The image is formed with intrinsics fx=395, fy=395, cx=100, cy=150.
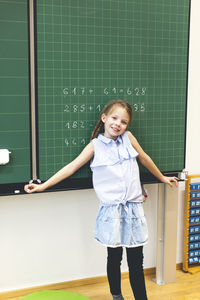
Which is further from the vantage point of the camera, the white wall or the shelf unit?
the shelf unit

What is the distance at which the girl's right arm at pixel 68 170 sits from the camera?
216 cm

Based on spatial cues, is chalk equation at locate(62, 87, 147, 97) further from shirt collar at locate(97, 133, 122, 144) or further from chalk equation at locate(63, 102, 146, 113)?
shirt collar at locate(97, 133, 122, 144)

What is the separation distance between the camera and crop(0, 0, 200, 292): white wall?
2.42 m

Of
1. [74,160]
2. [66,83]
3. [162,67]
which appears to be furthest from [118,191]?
[162,67]

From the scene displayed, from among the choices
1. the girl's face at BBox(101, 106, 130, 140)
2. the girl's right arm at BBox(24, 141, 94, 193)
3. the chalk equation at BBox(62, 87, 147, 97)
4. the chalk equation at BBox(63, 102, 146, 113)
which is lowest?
the girl's right arm at BBox(24, 141, 94, 193)

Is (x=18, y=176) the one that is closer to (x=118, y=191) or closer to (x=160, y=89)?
(x=118, y=191)

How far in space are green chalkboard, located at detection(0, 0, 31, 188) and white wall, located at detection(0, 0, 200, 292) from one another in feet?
1.03

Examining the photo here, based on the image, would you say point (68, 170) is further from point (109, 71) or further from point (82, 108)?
point (109, 71)

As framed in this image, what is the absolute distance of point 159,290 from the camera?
2605mm

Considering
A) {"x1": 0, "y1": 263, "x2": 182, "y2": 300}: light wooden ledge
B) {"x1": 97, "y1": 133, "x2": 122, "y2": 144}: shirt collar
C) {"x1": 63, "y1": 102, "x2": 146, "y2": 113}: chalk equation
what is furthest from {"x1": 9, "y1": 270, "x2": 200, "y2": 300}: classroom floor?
{"x1": 63, "y1": 102, "x2": 146, "y2": 113}: chalk equation

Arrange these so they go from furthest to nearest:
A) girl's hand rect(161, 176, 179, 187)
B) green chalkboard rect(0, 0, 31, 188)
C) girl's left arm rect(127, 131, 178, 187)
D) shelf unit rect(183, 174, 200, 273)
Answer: shelf unit rect(183, 174, 200, 273) → girl's hand rect(161, 176, 179, 187) → girl's left arm rect(127, 131, 178, 187) → green chalkboard rect(0, 0, 31, 188)

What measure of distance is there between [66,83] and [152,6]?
70cm

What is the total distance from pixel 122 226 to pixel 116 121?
1.88ft

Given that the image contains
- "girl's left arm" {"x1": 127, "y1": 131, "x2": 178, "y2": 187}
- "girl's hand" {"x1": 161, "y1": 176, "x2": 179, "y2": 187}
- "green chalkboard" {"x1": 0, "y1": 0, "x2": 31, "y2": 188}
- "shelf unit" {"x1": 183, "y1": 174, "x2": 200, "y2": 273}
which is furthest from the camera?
"shelf unit" {"x1": 183, "y1": 174, "x2": 200, "y2": 273}
